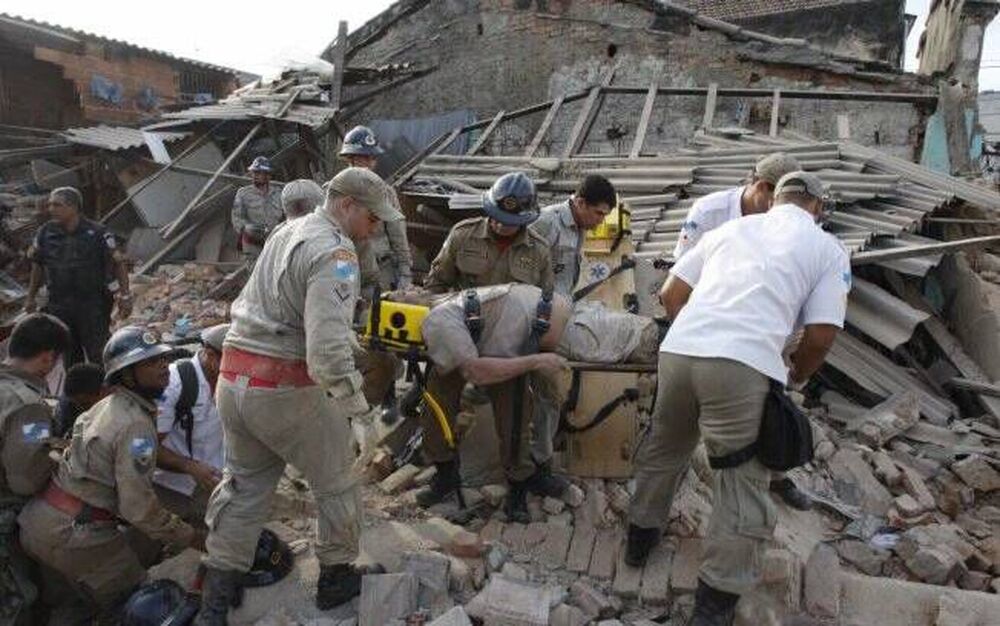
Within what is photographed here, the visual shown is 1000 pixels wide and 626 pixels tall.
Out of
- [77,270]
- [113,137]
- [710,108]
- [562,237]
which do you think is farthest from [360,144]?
[113,137]

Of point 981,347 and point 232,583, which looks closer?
point 232,583

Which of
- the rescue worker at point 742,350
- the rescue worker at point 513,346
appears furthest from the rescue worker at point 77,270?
the rescue worker at point 742,350

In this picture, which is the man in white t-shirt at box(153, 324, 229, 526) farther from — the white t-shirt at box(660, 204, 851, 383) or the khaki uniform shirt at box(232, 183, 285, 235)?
the khaki uniform shirt at box(232, 183, 285, 235)

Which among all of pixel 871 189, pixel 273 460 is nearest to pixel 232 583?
pixel 273 460

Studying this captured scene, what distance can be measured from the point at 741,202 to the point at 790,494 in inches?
64.3

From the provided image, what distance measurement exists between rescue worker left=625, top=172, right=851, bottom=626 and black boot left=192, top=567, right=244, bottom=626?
1.83m

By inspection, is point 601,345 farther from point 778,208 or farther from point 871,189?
point 871,189

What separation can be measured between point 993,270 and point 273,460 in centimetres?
652

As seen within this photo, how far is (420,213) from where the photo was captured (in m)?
7.64

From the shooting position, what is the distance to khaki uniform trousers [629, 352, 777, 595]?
8.31 feet

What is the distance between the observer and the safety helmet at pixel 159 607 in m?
2.88

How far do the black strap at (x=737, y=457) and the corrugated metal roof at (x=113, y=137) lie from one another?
10302 mm

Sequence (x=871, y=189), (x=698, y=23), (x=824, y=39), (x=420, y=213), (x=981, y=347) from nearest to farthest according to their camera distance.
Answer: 1. (x=981, y=347)
2. (x=871, y=189)
3. (x=420, y=213)
4. (x=698, y=23)
5. (x=824, y=39)

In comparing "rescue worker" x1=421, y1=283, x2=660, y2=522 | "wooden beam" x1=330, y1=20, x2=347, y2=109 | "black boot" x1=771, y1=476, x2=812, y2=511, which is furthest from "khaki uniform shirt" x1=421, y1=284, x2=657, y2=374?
"wooden beam" x1=330, y1=20, x2=347, y2=109
